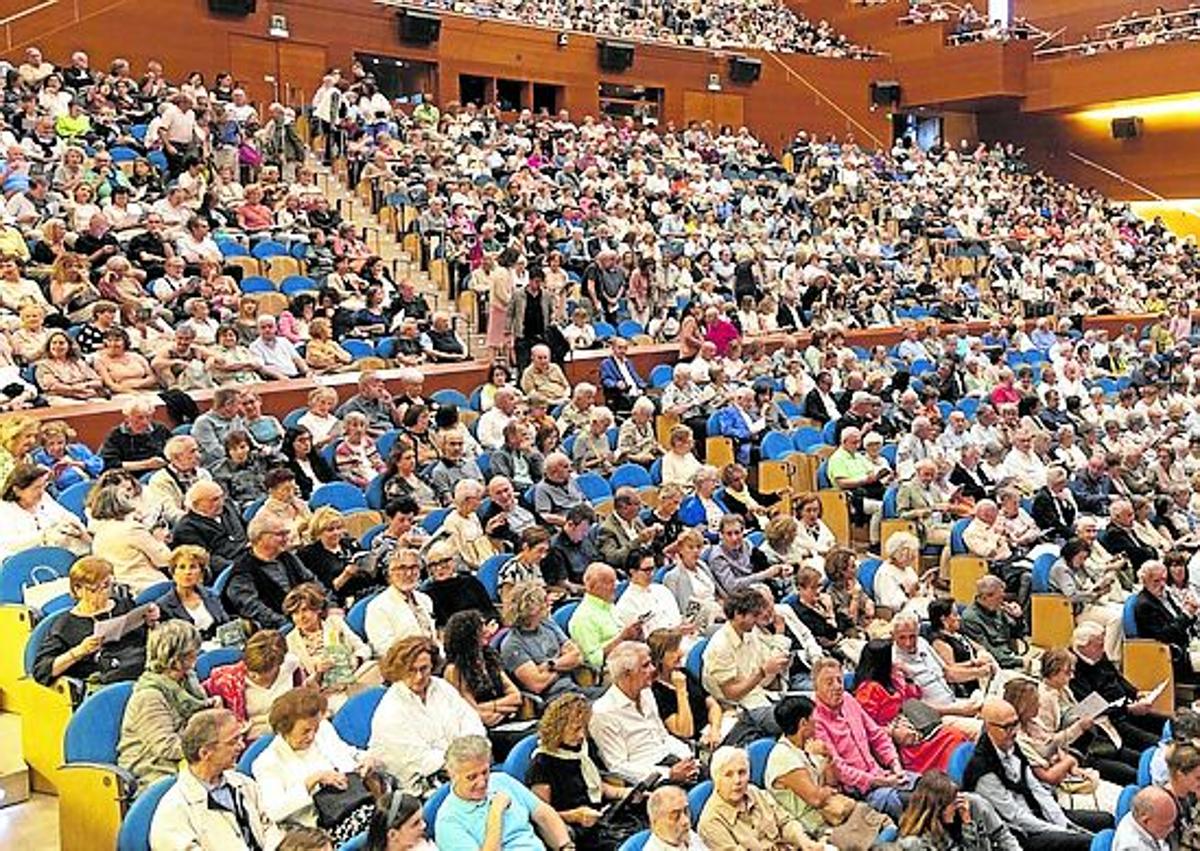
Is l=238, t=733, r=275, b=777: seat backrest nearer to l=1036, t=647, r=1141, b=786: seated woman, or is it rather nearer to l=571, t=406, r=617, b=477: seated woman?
l=1036, t=647, r=1141, b=786: seated woman

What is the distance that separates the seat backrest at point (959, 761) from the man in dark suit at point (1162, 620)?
1702mm

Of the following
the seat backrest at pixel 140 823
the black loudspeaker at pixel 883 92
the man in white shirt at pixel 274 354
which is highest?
the black loudspeaker at pixel 883 92

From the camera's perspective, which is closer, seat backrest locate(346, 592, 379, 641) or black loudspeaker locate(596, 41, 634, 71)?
seat backrest locate(346, 592, 379, 641)

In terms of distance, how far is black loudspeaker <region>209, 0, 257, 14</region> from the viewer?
11633 mm

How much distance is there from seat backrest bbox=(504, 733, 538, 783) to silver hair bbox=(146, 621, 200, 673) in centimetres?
76

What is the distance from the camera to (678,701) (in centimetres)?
365

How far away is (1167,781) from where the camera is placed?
132 inches

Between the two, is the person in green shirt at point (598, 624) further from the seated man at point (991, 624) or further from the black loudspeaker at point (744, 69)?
the black loudspeaker at point (744, 69)

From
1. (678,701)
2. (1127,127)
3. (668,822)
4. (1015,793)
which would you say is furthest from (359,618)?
(1127,127)

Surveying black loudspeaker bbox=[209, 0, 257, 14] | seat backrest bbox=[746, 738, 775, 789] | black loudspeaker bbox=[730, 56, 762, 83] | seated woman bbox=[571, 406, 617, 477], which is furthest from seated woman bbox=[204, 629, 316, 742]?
black loudspeaker bbox=[730, 56, 762, 83]

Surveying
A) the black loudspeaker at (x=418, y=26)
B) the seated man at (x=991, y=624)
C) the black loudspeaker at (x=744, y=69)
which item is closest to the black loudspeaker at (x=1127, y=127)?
the black loudspeaker at (x=744, y=69)

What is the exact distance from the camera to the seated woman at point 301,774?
9.03 ft

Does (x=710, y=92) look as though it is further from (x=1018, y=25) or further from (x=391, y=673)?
(x=391, y=673)

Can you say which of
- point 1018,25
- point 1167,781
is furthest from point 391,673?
point 1018,25
